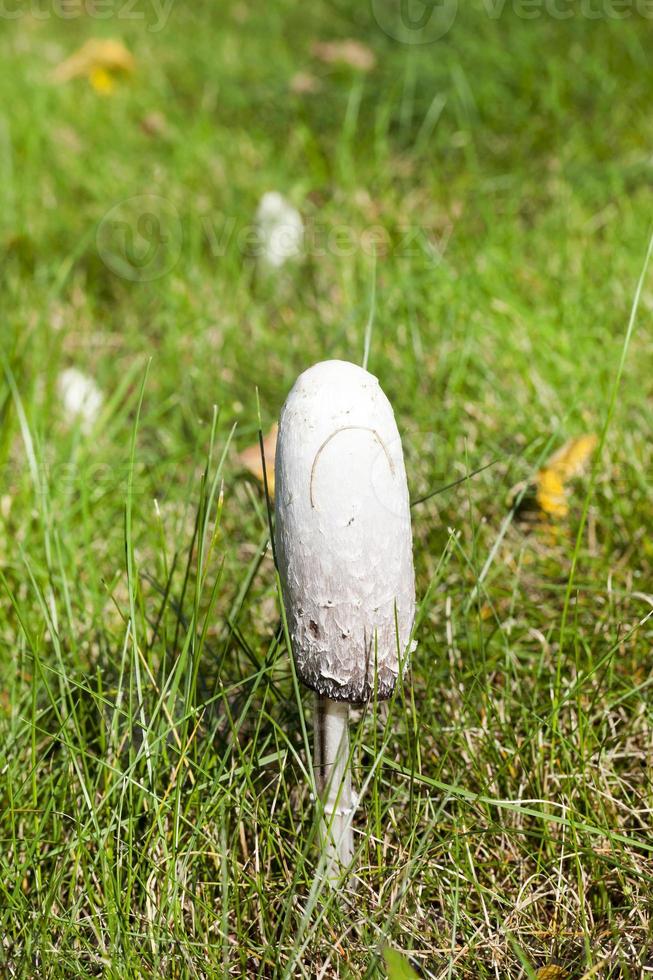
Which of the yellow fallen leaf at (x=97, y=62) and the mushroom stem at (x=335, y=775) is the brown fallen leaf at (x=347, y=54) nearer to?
the yellow fallen leaf at (x=97, y=62)

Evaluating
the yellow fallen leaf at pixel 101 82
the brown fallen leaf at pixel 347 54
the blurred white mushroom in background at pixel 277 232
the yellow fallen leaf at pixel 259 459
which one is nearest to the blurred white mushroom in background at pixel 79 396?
the yellow fallen leaf at pixel 259 459

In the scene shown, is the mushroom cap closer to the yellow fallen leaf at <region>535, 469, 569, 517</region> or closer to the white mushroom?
the white mushroom

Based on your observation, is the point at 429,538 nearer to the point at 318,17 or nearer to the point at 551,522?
the point at 551,522

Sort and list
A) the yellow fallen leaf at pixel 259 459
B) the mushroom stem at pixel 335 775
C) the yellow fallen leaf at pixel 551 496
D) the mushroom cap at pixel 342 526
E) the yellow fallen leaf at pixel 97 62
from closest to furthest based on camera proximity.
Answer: the mushroom cap at pixel 342 526, the mushroom stem at pixel 335 775, the yellow fallen leaf at pixel 551 496, the yellow fallen leaf at pixel 259 459, the yellow fallen leaf at pixel 97 62

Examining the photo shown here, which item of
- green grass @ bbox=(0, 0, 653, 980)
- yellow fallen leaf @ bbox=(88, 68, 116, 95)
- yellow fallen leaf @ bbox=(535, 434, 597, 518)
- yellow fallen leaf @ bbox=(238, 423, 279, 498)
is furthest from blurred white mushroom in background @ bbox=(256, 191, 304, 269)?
yellow fallen leaf @ bbox=(88, 68, 116, 95)

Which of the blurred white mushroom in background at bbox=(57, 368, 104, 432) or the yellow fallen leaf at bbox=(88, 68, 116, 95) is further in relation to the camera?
the yellow fallen leaf at bbox=(88, 68, 116, 95)

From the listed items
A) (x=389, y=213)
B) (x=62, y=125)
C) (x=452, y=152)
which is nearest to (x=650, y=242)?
(x=389, y=213)
